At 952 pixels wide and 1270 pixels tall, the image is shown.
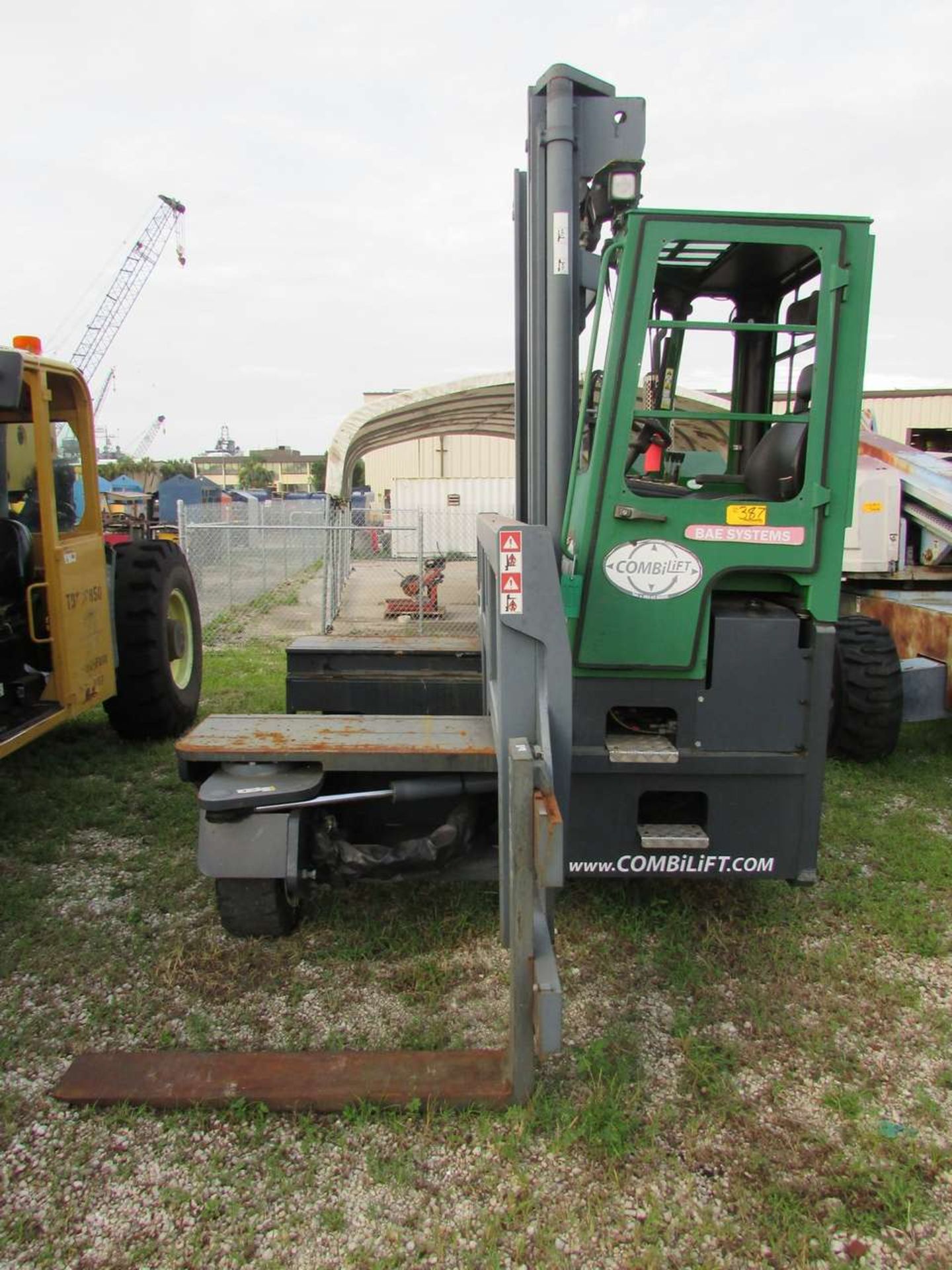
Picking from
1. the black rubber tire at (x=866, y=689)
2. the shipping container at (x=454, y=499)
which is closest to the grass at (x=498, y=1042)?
Result: the black rubber tire at (x=866, y=689)

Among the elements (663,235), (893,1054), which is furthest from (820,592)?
(893,1054)

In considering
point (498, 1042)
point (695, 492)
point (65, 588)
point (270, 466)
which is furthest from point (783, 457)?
point (270, 466)

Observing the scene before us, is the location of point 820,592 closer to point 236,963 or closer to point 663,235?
point 663,235

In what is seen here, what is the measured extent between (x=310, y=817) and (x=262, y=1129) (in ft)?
3.75

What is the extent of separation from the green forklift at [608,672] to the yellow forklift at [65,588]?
167 cm

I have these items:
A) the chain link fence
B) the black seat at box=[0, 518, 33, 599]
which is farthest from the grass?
the chain link fence

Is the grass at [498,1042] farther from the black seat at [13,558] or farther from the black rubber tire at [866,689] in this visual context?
the black seat at [13,558]

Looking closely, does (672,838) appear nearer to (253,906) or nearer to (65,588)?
(253,906)

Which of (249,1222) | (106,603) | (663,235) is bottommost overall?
(249,1222)

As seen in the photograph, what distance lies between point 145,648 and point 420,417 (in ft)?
20.1

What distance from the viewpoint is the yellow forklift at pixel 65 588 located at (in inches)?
183

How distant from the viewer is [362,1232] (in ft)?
7.43

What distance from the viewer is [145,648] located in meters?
5.96

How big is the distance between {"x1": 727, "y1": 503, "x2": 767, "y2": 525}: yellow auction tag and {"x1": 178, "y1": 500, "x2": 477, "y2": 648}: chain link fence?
8.13 ft
